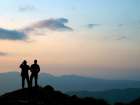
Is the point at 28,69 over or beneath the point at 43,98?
over

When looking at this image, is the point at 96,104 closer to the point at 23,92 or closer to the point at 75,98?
the point at 75,98

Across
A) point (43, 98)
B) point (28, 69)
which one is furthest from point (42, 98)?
point (28, 69)

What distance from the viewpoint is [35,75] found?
46.1m

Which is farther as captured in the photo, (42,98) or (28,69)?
(28,69)

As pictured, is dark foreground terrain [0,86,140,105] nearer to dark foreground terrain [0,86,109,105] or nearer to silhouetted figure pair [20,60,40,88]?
dark foreground terrain [0,86,109,105]

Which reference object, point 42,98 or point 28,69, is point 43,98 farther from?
point 28,69

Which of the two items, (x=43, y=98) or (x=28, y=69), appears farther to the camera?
(x=28, y=69)

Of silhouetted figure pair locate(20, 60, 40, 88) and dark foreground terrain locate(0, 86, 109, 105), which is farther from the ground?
silhouetted figure pair locate(20, 60, 40, 88)

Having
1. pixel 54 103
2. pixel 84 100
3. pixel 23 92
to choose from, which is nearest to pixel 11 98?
pixel 23 92

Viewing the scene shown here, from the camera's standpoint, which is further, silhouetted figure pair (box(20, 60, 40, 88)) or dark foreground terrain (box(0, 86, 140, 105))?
silhouetted figure pair (box(20, 60, 40, 88))

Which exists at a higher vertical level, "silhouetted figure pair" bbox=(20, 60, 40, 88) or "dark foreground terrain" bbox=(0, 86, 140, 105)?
"silhouetted figure pair" bbox=(20, 60, 40, 88)

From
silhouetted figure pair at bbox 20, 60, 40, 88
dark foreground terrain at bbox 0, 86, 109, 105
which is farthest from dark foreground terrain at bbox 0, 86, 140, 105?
silhouetted figure pair at bbox 20, 60, 40, 88

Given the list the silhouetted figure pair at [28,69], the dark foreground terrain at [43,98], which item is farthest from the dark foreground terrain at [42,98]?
the silhouetted figure pair at [28,69]

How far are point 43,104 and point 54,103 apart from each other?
2.29 m
